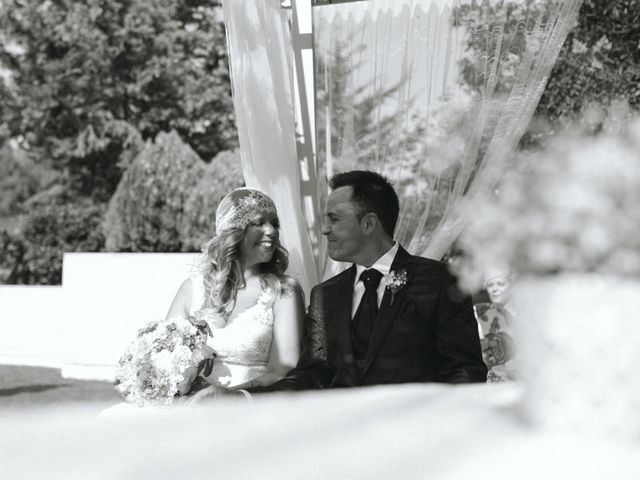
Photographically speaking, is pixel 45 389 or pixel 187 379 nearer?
pixel 187 379

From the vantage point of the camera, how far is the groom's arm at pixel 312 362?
2.74 metres

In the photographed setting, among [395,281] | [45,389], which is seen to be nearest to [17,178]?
[45,389]

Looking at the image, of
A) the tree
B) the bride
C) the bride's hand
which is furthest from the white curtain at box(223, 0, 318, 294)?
the tree

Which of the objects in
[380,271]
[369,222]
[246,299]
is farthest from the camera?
[246,299]

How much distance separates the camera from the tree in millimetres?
17469

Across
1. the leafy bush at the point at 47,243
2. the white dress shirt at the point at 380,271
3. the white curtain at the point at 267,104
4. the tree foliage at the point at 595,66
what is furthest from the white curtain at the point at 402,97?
the leafy bush at the point at 47,243

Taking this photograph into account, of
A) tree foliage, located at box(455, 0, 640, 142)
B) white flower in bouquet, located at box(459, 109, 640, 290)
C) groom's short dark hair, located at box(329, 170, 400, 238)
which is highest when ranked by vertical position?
tree foliage, located at box(455, 0, 640, 142)

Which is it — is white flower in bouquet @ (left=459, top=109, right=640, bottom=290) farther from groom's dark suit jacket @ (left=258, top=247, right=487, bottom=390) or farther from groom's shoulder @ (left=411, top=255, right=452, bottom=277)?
groom's shoulder @ (left=411, top=255, right=452, bottom=277)

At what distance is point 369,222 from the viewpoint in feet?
9.95

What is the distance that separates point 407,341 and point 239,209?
1042mm

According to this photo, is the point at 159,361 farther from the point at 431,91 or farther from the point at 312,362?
the point at 431,91

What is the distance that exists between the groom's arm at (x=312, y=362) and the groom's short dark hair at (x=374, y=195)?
35 centimetres

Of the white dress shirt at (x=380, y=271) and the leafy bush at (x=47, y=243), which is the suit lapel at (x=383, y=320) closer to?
the white dress shirt at (x=380, y=271)

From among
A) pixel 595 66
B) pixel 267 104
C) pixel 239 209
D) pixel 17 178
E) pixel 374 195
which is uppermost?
pixel 595 66
